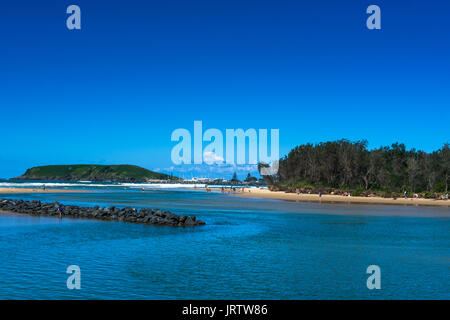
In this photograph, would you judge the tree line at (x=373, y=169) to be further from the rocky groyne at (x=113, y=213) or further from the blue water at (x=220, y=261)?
the rocky groyne at (x=113, y=213)

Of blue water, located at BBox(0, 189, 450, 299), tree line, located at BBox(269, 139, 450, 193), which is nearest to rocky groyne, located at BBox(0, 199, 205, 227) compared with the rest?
blue water, located at BBox(0, 189, 450, 299)

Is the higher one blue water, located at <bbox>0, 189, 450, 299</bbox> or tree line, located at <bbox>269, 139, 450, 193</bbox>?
tree line, located at <bbox>269, 139, 450, 193</bbox>

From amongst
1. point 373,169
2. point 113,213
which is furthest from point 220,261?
point 373,169

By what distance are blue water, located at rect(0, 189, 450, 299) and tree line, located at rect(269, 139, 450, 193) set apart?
72.4m

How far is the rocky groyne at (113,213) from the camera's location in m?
38.8

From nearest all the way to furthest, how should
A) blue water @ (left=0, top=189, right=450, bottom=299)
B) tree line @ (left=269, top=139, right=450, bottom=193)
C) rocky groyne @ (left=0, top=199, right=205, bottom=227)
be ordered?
blue water @ (left=0, top=189, right=450, bottom=299)
rocky groyne @ (left=0, top=199, right=205, bottom=227)
tree line @ (left=269, top=139, right=450, bottom=193)

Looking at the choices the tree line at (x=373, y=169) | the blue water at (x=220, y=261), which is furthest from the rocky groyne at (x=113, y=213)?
the tree line at (x=373, y=169)

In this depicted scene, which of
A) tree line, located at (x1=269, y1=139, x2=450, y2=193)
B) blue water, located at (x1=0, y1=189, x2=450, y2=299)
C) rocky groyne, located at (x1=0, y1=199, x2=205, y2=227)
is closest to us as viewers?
blue water, located at (x1=0, y1=189, x2=450, y2=299)

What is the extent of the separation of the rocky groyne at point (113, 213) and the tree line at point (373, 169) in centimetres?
7721

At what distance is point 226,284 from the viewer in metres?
17.0

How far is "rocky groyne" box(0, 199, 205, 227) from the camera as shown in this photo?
3875 cm

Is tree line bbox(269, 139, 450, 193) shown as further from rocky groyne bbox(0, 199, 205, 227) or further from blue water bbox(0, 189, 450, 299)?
rocky groyne bbox(0, 199, 205, 227)
